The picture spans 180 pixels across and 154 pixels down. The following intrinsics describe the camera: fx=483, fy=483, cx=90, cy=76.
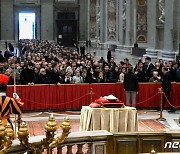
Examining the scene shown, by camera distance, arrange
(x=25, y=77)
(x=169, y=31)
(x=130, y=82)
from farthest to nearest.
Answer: (x=169, y=31) → (x=25, y=77) → (x=130, y=82)

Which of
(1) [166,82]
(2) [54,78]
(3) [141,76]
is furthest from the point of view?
(3) [141,76]

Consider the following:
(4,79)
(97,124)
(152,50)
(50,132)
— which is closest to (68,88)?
(97,124)

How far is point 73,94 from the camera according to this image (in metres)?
17.6

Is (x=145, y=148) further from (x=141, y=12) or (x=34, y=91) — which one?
(x=141, y=12)

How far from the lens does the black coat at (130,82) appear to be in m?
16.4

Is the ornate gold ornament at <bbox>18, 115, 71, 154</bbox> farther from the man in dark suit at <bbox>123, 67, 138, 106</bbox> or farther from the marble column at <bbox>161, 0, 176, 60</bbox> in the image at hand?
the marble column at <bbox>161, 0, 176, 60</bbox>

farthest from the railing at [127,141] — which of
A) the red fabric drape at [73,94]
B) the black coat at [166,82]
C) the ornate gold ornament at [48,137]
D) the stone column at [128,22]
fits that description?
the stone column at [128,22]

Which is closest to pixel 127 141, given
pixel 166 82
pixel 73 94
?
pixel 166 82

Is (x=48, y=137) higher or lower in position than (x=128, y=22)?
lower

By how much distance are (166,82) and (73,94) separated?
337 centimetres

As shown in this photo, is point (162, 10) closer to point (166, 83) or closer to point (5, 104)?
point (166, 83)

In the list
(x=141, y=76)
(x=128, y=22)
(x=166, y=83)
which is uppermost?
(x=128, y=22)

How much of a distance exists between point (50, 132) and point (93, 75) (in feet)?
40.7

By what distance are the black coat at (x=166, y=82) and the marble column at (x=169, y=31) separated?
10176 millimetres
